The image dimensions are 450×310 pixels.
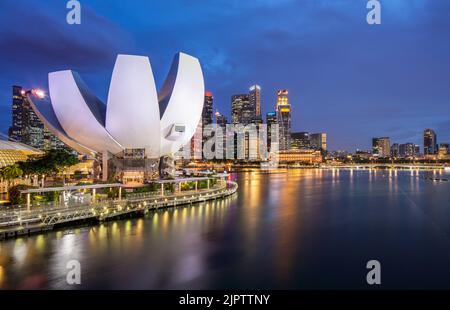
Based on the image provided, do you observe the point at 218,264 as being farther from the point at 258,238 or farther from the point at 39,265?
the point at 39,265

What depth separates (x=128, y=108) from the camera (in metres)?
22.6

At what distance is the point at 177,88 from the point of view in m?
24.3

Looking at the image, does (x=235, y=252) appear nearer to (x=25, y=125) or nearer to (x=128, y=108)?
(x=128, y=108)

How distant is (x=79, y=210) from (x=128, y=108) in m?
7.63

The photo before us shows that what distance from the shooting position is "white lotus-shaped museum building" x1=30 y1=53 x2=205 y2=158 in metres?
22.0

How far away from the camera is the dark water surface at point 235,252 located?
35.9 ft

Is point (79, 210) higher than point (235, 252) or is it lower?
higher

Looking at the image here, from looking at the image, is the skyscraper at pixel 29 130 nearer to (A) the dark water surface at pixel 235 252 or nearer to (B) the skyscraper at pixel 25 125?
(B) the skyscraper at pixel 25 125

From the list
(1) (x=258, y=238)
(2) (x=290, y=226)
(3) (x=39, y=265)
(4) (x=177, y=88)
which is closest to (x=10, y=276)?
(3) (x=39, y=265)

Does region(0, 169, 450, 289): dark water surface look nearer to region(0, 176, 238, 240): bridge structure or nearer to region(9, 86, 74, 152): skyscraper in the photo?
region(0, 176, 238, 240): bridge structure

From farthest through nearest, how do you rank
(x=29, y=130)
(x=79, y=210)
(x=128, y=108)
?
(x=29, y=130) < (x=128, y=108) < (x=79, y=210)

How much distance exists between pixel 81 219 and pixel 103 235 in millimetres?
2807

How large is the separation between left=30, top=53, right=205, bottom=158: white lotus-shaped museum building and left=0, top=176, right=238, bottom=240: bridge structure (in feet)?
12.6

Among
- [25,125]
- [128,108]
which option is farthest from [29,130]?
[128,108]
